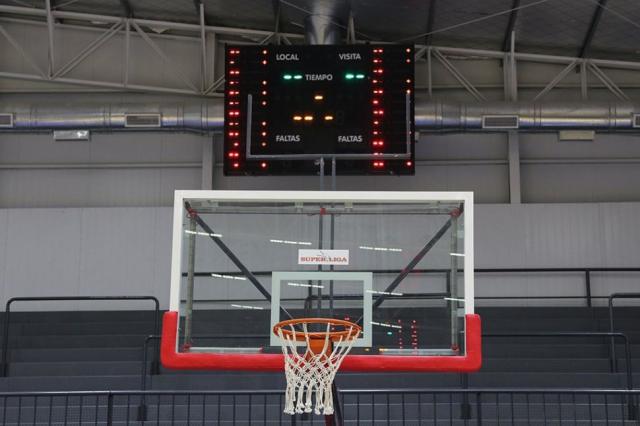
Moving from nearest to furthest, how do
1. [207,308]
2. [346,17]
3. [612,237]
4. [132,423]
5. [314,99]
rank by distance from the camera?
[207,308] < [132,423] < [314,99] < [346,17] < [612,237]

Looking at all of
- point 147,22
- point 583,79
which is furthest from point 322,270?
point 583,79

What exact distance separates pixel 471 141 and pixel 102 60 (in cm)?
654

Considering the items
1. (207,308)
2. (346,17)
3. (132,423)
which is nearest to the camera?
(207,308)

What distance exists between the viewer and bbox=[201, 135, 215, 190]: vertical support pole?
48.7ft

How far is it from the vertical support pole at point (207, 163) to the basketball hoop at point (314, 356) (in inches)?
323

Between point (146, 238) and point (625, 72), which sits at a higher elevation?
point (625, 72)

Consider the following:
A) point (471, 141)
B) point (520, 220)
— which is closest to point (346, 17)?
point (471, 141)

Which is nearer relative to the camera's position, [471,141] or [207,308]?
[207,308]

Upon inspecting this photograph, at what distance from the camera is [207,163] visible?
14.9 metres

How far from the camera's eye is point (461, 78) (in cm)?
1506

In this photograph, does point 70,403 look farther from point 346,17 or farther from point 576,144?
point 576,144

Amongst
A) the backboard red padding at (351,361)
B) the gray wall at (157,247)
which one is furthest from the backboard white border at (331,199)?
the gray wall at (157,247)

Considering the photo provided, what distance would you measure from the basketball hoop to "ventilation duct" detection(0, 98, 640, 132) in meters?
7.40

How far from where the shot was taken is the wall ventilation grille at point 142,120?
13844 mm
